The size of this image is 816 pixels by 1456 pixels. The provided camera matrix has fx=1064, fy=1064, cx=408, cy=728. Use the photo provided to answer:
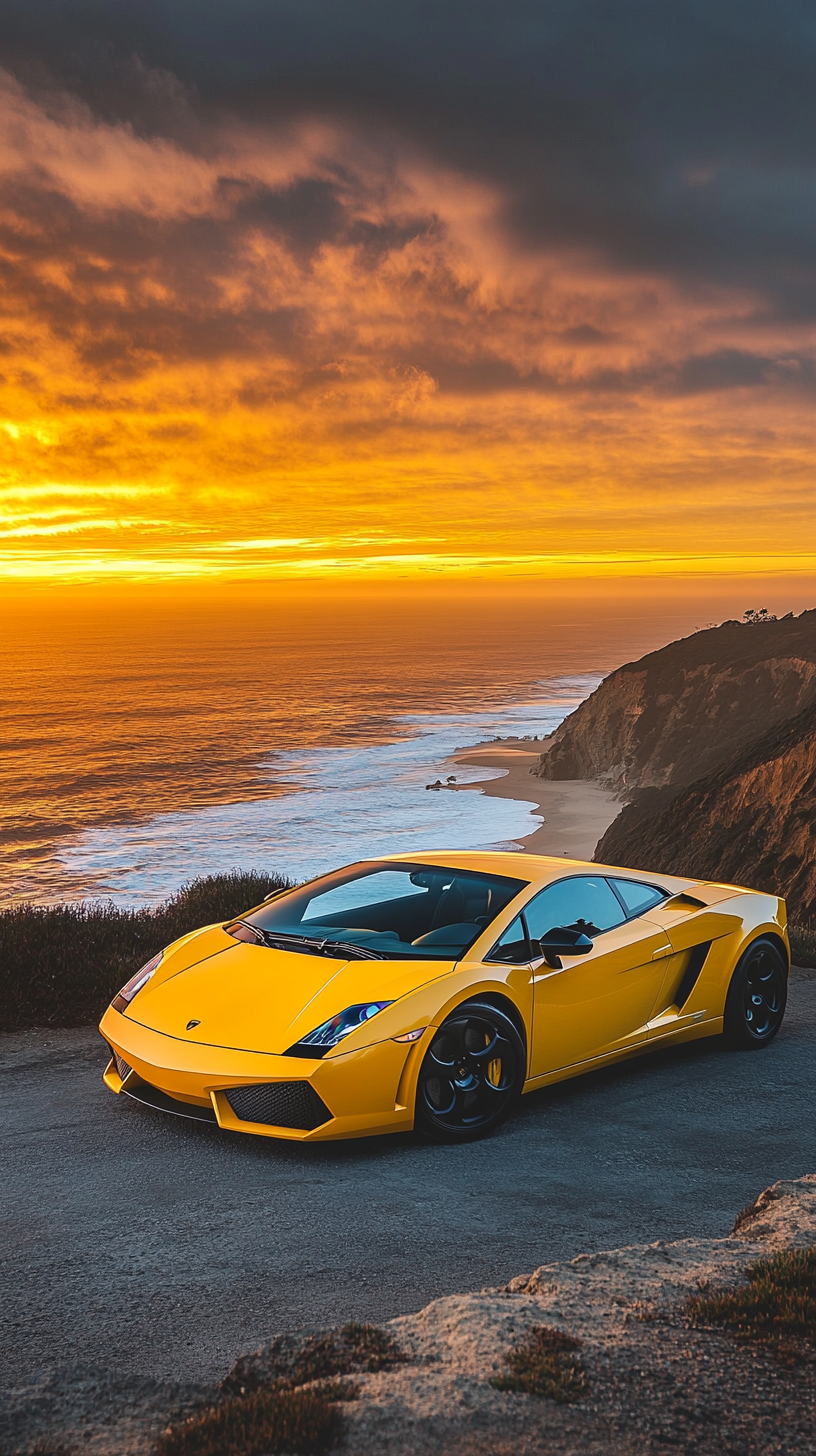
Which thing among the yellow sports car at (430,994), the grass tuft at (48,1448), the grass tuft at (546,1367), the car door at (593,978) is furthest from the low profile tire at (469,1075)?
the grass tuft at (48,1448)

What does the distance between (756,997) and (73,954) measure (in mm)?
5431

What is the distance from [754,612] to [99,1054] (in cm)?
5905

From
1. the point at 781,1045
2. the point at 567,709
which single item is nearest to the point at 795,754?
the point at 781,1045

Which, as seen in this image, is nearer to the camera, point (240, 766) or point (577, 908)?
point (577, 908)

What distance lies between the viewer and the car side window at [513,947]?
5883 mm

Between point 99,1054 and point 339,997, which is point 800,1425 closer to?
point 339,997

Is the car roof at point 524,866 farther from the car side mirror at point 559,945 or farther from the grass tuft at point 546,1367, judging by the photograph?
the grass tuft at point 546,1367

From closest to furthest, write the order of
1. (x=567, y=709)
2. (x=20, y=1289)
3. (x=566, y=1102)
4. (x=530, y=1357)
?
(x=530, y=1357), (x=20, y=1289), (x=566, y=1102), (x=567, y=709)

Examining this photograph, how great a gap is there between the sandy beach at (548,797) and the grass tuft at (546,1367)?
1071 inches

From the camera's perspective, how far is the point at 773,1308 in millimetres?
3316

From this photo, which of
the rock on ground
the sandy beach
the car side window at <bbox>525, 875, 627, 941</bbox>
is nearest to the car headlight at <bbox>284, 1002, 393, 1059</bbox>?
the car side window at <bbox>525, 875, 627, 941</bbox>

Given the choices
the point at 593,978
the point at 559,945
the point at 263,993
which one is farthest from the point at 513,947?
A: the point at 263,993

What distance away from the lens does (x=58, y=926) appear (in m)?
Result: 9.43

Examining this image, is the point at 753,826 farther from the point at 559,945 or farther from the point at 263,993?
the point at 263,993
